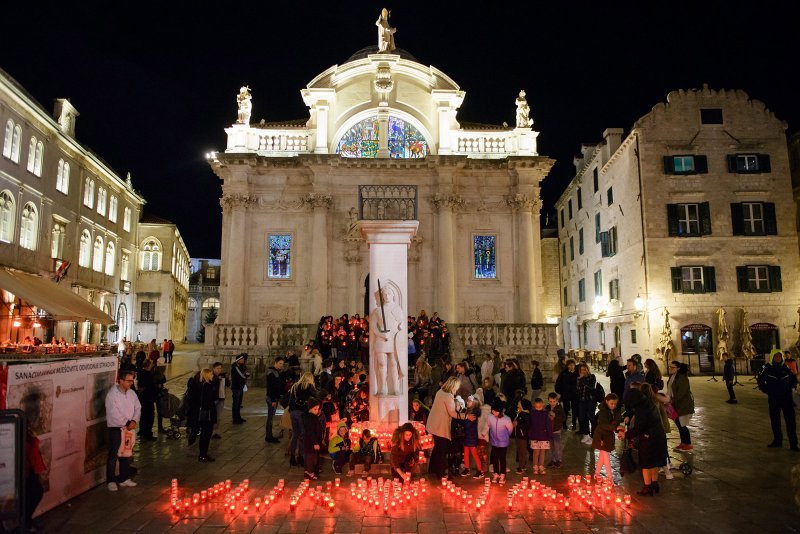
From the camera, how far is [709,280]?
27.6 meters

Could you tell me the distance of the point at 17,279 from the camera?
899 inches

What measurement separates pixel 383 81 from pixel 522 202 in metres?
9.52

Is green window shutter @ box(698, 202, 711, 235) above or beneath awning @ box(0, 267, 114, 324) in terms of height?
above

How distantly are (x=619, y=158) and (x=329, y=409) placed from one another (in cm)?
2726

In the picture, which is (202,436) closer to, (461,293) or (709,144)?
(461,293)

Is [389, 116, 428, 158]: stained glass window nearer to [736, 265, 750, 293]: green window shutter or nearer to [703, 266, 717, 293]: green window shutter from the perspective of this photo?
[703, 266, 717, 293]: green window shutter

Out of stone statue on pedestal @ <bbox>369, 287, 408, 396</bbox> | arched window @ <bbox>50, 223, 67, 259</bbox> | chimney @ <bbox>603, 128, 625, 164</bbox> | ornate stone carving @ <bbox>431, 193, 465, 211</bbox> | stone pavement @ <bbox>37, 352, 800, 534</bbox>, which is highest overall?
chimney @ <bbox>603, 128, 625, 164</bbox>

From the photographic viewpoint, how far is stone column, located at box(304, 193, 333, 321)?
2609 centimetres

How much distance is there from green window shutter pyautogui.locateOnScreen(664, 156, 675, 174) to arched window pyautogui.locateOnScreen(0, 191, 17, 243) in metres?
33.2

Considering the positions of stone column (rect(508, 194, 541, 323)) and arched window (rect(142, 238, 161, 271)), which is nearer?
stone column (rect(508, 194, 541, 323))

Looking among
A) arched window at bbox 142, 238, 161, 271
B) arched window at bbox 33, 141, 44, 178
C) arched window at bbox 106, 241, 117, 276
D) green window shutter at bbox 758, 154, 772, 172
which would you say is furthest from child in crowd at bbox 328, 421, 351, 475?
arched window at bbox 142, 238, 161, 271

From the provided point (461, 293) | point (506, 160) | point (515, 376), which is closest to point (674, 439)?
point (515, 376)

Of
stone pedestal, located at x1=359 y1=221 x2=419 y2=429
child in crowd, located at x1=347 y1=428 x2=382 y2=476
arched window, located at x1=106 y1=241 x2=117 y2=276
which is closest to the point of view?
child in crowd, located at x1=347 y1=428 x2=382 y2=476

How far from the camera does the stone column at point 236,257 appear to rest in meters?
26.0
